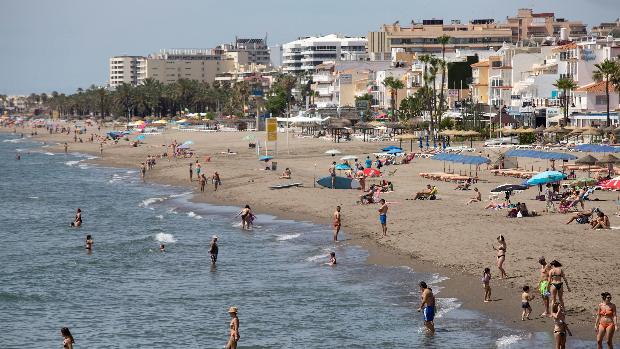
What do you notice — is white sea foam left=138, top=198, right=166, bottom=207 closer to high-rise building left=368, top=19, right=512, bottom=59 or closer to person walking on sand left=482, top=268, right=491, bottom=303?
person walking on sand left=482, top=268, right=491, bottom=303

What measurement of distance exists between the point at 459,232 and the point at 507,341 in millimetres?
13091

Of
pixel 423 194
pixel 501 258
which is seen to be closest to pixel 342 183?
pixel 423 194

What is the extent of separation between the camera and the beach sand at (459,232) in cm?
2728

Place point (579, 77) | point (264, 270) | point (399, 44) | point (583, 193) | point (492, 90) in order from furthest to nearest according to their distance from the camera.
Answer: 1. point (399, 44)
2. point (492, 90)
3. point (579, 77)
4. point (583, 193)
5. point (264, 270)

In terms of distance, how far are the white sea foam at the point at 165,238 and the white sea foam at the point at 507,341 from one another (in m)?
21.2

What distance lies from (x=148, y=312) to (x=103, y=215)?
2534cm

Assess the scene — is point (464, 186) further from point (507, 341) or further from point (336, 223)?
point (507, 341)

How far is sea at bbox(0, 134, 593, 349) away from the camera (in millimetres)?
26109

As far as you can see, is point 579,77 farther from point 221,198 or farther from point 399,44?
point 399,44

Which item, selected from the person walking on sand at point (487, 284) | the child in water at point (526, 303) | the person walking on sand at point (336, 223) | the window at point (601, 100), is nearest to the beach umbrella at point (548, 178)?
the person walking on sand at point (336, 223)

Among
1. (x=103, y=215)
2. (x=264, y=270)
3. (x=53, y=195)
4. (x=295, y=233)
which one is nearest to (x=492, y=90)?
(x=53, y=195)

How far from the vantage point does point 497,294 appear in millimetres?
27891

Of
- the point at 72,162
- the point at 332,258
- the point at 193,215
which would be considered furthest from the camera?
the point at 72,162

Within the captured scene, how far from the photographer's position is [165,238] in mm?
43969
